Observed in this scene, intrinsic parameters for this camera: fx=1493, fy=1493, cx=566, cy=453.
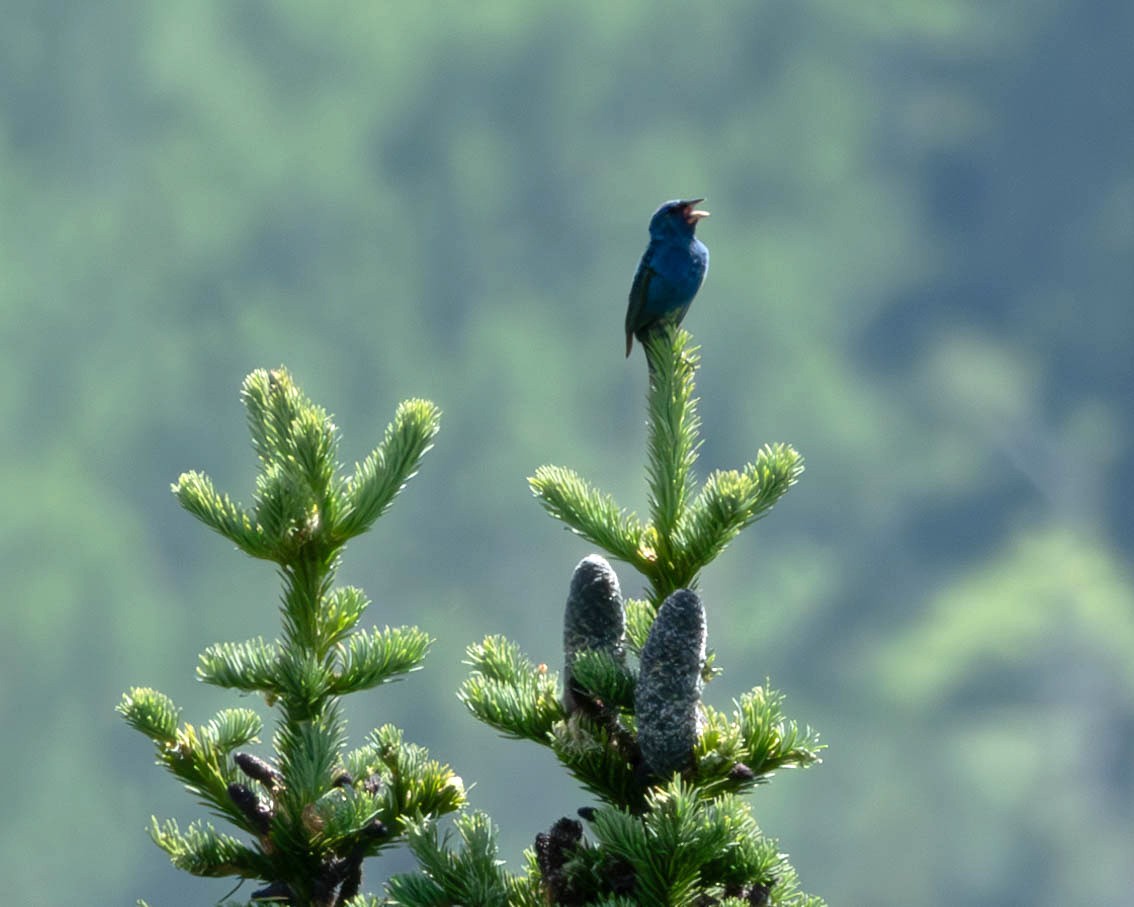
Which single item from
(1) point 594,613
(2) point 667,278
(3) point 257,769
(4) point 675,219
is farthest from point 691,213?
(3) point 257,769

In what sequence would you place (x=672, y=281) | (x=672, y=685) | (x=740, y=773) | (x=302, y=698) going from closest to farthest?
(x=672, y=685), (x=740, y=773), (x=302, y=698), (x=672, y=281)

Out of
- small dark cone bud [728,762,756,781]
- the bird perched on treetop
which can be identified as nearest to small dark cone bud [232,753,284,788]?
small dark cone bud [728,762,756,781]

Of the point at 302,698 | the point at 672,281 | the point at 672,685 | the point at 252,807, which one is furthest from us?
the point at 672,281

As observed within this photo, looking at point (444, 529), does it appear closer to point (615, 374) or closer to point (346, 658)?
point (615, 374)

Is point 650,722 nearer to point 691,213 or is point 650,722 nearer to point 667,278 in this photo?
point 667,278

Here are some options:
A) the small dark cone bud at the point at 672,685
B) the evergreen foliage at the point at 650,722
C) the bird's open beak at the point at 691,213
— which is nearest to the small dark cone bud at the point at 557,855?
the evergreen foliage at the point at 650,722

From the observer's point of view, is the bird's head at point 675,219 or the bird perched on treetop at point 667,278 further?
the bird's head at point 675,219

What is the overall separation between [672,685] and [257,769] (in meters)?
1.03

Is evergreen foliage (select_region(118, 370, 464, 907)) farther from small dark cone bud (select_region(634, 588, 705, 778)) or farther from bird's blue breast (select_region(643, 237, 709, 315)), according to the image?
bird's blue breast (select_region(643, 237, 709, 315))

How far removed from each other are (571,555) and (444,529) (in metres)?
12.2

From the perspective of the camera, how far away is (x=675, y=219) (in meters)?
5.43

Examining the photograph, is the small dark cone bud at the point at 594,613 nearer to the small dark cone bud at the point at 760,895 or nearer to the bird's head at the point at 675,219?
the small dark cone bud at the point at 760,895

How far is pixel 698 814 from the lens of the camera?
3.05 m

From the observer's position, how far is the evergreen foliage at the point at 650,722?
3.13 metres
